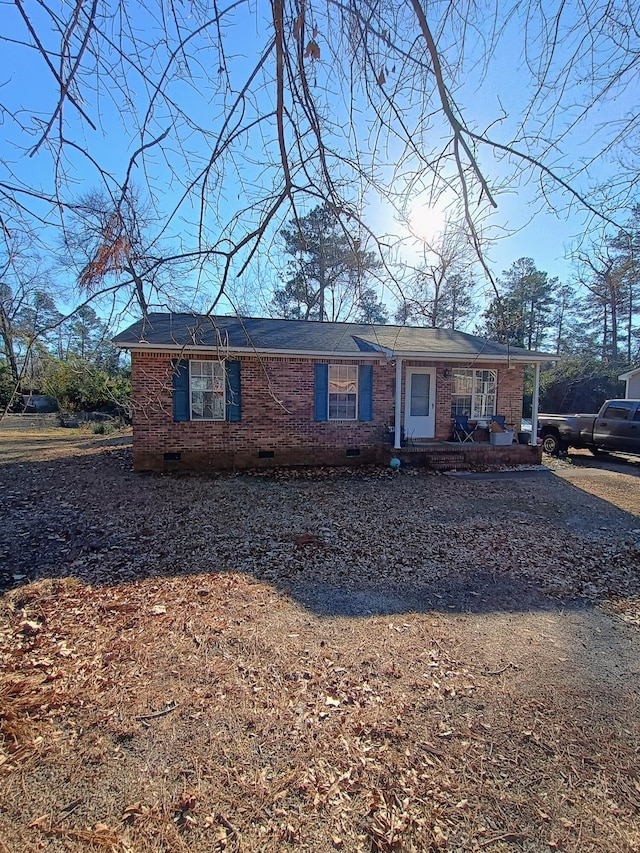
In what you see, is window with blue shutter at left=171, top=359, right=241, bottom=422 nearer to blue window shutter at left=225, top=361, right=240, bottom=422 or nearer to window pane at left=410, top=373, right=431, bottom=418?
blue window shutter at left=225, top=361, right=240, bottom=422

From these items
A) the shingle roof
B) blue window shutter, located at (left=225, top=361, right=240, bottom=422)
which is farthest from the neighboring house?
blue window shutter, located at (left=225, top=361, right=240, bottom=422)

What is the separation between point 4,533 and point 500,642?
19.4 feet

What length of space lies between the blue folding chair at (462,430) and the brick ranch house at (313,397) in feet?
0.60

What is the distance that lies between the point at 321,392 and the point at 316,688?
27.5 ft

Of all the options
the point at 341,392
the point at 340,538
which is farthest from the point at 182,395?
the point at 340,538

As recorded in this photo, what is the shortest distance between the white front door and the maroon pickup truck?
4.27 m

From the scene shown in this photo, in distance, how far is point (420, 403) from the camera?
11.8 meters

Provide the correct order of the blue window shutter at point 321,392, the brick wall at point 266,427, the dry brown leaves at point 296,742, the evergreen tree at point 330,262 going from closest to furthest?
the dry brown leaves at point 296,742 < the evergreen tree at point 330,262 < the brick wall at point 266,427 < the blue window shutter at point 321,392

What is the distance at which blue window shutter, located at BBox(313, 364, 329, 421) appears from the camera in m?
10.7

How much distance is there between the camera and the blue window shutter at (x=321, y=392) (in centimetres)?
1067

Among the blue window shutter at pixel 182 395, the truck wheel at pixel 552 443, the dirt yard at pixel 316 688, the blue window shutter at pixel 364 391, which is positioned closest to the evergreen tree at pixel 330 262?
the dirt yard at pixel 316 688

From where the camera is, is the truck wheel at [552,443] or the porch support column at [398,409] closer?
the porch support column at [398,409]

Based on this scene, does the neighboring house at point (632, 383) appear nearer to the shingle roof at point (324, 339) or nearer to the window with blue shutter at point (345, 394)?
the shingle roof at point (324, 339)

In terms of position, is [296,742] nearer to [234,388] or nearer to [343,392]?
[234,388]
